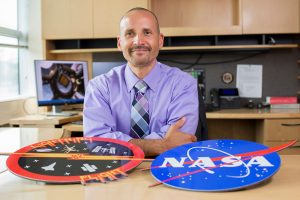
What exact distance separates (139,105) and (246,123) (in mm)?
2172

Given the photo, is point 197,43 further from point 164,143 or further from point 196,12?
point 164,143

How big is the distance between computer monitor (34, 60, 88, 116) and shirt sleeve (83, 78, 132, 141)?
1426mm

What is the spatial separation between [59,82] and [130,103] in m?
1.66

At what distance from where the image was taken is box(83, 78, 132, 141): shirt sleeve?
51.9 inches

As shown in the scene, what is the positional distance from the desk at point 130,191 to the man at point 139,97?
1.99 feet

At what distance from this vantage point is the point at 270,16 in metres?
2.96

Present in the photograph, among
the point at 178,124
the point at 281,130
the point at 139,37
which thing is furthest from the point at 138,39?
the point at 281,130

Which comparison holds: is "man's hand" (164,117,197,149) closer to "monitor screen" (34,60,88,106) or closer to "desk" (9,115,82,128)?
"desk" (9,115,82,128)

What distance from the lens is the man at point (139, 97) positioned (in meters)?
1.38

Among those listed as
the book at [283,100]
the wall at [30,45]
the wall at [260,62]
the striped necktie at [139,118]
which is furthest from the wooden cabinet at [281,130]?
the wall at [30,45]

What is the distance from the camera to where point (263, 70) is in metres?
3.30

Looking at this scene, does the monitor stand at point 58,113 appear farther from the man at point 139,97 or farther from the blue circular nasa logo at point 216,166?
the blue circular nasa logo at point 216,166

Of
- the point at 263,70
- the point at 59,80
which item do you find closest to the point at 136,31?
the point at 59,80

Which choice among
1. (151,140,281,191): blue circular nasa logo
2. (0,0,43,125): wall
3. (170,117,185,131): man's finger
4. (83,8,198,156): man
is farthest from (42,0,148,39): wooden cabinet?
(151,140,281,191): blue circular nasa logo
